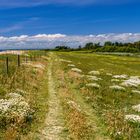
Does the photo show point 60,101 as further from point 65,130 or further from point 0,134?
point 0,134

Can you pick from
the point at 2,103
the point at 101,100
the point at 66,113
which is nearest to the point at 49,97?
the point at 101,100

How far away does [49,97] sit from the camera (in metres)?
31.2

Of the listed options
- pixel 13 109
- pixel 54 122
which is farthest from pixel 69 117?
pixel 13 109

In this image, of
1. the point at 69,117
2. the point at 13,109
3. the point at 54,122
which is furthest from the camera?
the point at 69,117

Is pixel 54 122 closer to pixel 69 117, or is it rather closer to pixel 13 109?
pixel 69 117

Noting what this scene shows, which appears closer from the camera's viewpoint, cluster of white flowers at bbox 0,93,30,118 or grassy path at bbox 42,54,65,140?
grassy path at bbox 42,54,65,140

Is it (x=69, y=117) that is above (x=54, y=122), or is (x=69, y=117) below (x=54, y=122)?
above

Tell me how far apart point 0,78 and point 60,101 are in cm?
831

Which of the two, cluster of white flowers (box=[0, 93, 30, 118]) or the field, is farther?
cluster of white flowers (box=[0, 93, 30, 118])

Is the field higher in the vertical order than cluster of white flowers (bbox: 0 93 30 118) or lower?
lower

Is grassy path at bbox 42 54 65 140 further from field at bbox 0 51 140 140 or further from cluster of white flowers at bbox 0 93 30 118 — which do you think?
cluster of white flowers at bbox 0 93 30 118

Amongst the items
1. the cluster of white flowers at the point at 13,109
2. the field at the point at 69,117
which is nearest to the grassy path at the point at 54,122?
the field at the point at 69,117

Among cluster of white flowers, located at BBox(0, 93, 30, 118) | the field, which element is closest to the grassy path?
the field

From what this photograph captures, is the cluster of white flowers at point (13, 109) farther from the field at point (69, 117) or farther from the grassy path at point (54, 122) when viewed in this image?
the grassy path at point (54, 122)
